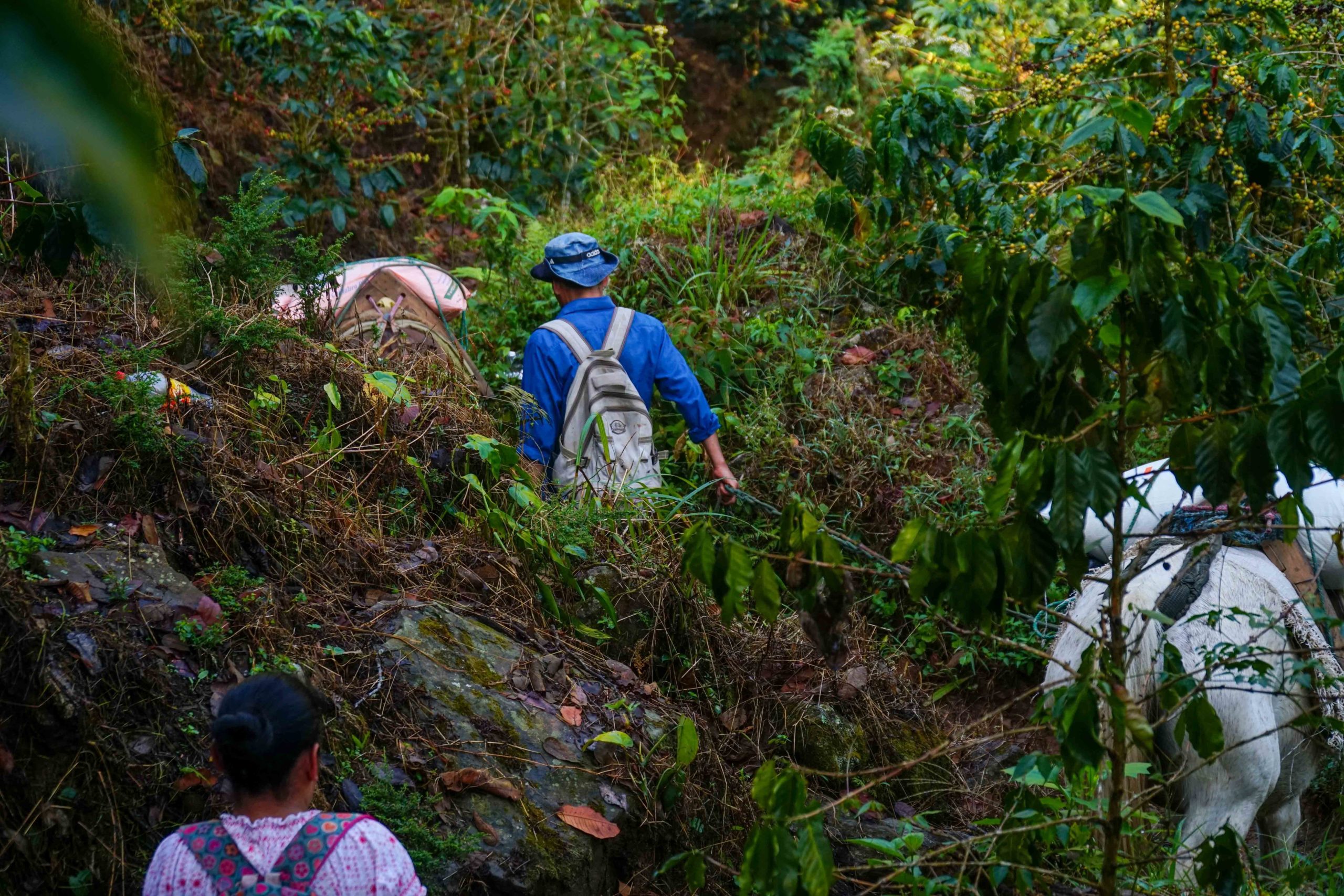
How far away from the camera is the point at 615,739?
3.47 metres

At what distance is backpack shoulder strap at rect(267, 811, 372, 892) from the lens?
6.46 feet

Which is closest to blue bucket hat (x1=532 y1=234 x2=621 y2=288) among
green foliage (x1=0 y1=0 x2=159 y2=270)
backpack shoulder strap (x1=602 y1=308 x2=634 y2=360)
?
backpack shoulder strap (x1=602 y1=308 x2=634 y2=360)

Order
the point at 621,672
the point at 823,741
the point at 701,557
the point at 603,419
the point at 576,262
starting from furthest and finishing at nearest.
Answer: the point at 576,262 → the point at 603,419 → the point at 823,741 → the point at 621,672 → the point at 701,557

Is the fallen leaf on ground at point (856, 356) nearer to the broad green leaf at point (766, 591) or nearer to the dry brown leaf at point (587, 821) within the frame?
the dry brown leaf at point (587, 821)

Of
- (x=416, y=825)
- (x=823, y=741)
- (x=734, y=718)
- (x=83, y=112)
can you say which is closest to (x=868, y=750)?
(x=823, y=741)

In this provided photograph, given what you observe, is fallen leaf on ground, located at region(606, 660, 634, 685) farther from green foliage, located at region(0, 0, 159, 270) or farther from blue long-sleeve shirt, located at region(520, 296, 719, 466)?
green foliage, located at region(0, 0, 159, 270)

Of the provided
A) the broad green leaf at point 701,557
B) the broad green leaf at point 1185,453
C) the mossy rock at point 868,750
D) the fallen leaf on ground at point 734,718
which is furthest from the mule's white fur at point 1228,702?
the broad green leaf at point 701,557

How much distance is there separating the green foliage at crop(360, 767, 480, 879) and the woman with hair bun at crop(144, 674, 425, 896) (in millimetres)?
848

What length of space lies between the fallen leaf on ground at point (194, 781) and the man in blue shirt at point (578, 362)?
1.97 m

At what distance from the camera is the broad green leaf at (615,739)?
3469 millimetres

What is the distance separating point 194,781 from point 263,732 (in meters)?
1.07

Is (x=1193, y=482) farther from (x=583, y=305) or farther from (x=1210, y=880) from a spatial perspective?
(x=583, y=305)

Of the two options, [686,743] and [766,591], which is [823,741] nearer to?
[686,743]

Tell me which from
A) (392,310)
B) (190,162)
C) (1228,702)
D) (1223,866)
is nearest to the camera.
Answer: (1223,866)
